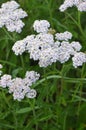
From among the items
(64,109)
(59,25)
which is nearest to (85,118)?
(64,109)

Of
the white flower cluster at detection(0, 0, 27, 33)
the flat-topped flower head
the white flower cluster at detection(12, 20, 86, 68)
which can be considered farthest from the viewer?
the white flower cluster at detection(0, 0, 27, 33)

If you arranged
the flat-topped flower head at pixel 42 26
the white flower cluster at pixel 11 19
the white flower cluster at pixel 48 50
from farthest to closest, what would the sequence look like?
the white flower cluster at pixel 11 19 < the flat-topped flower head at pixel 42 26 < the white flower cluster at pixel 48 50

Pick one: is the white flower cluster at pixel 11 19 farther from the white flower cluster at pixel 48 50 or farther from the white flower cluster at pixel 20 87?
the white flower cluster at pixel 20 87

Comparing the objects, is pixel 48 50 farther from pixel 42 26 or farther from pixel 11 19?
pixel 11 19

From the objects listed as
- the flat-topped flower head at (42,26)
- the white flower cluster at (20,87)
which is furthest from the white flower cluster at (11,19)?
the white flower cluster at (20,87)

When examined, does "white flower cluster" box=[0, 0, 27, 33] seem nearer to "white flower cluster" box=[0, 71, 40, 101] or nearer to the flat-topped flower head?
the flat-topped flower head

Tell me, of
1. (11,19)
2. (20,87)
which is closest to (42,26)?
(11,19)

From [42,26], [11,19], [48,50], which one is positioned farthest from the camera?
[11,19]

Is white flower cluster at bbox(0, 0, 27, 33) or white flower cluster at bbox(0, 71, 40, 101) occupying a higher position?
white flower cluster at bbox(0, 0, 27, 33)

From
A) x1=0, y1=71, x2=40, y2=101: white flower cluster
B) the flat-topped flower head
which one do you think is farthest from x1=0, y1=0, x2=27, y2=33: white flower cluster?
x1=0, y1=71, x2=40, y2=101: white flower cluster

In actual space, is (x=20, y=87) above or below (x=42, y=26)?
below

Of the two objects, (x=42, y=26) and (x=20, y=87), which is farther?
(x=42, y=26)
